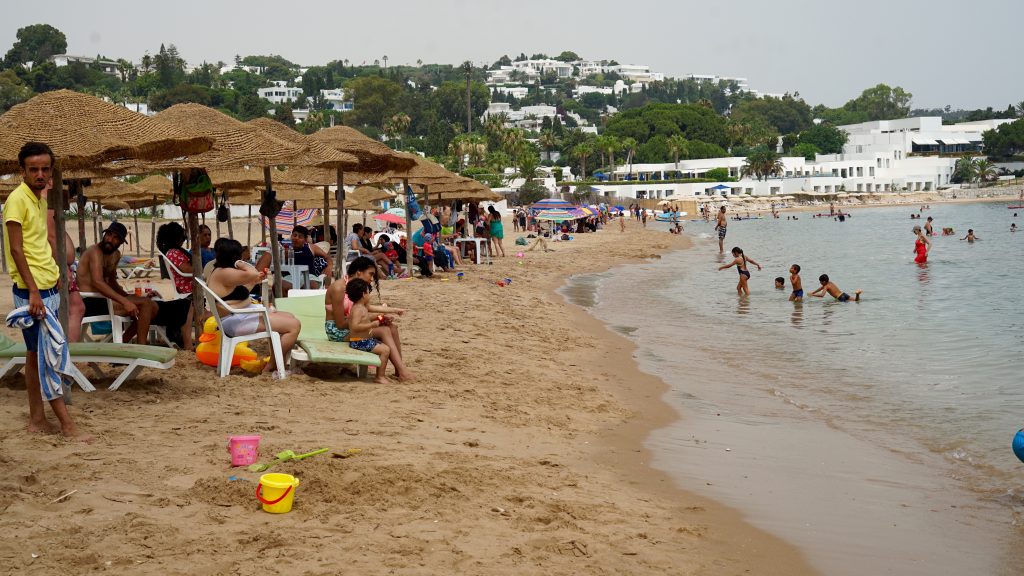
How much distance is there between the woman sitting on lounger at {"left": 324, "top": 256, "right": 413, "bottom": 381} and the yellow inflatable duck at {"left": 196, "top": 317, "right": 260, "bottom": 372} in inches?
24.7

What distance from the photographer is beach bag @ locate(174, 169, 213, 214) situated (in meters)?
8.34

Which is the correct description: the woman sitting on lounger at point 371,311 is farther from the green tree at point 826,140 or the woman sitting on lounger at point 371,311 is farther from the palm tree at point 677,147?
the green tree at point 826,140

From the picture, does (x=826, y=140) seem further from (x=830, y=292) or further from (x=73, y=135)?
(x=73, y=135)

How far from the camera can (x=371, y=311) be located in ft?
22.8

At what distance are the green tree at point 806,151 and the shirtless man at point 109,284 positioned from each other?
113m

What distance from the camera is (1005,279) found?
21.7 metres

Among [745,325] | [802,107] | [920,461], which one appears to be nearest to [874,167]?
[802,107]

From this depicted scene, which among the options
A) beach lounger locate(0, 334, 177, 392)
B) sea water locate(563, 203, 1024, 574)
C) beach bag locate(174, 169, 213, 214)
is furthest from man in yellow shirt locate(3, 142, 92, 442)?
beach bag locate(174, 169, 213, 214)

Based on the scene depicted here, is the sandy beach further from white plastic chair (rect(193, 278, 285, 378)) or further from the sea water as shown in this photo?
the sea water

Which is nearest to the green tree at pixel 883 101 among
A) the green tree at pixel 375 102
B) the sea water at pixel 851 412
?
the green tree at pixel 375 102

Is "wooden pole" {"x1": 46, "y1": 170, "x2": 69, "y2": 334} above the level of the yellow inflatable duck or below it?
above

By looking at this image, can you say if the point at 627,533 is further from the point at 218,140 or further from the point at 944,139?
the point at 944,139

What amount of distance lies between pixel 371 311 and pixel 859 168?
109773mm

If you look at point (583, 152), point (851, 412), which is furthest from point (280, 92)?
point (851, 412)
